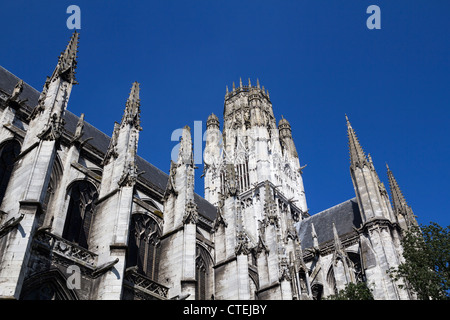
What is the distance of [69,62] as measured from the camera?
13.9 m

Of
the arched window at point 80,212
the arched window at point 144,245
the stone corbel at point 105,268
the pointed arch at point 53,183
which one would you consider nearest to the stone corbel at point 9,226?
the stone corbel at point 105,268

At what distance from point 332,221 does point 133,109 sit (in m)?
21.2

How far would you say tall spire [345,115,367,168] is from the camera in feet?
90.9

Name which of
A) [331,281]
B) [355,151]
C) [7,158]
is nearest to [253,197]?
[355,151]

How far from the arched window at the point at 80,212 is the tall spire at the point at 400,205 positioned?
741 inches

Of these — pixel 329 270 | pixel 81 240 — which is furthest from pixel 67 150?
pixel 329 270

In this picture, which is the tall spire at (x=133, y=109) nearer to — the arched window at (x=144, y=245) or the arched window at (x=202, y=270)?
the arched window at (x=144, y=245)

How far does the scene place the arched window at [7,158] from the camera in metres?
13.8

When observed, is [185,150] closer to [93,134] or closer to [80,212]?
[80,212]

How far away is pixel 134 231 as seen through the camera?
58.1ft

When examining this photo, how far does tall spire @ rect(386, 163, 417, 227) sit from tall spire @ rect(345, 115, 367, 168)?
9.92ft

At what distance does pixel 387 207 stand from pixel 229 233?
40.0 ft

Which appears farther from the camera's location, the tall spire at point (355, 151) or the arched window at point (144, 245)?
the tall spire at point (355, 151)

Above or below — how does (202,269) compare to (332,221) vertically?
below
